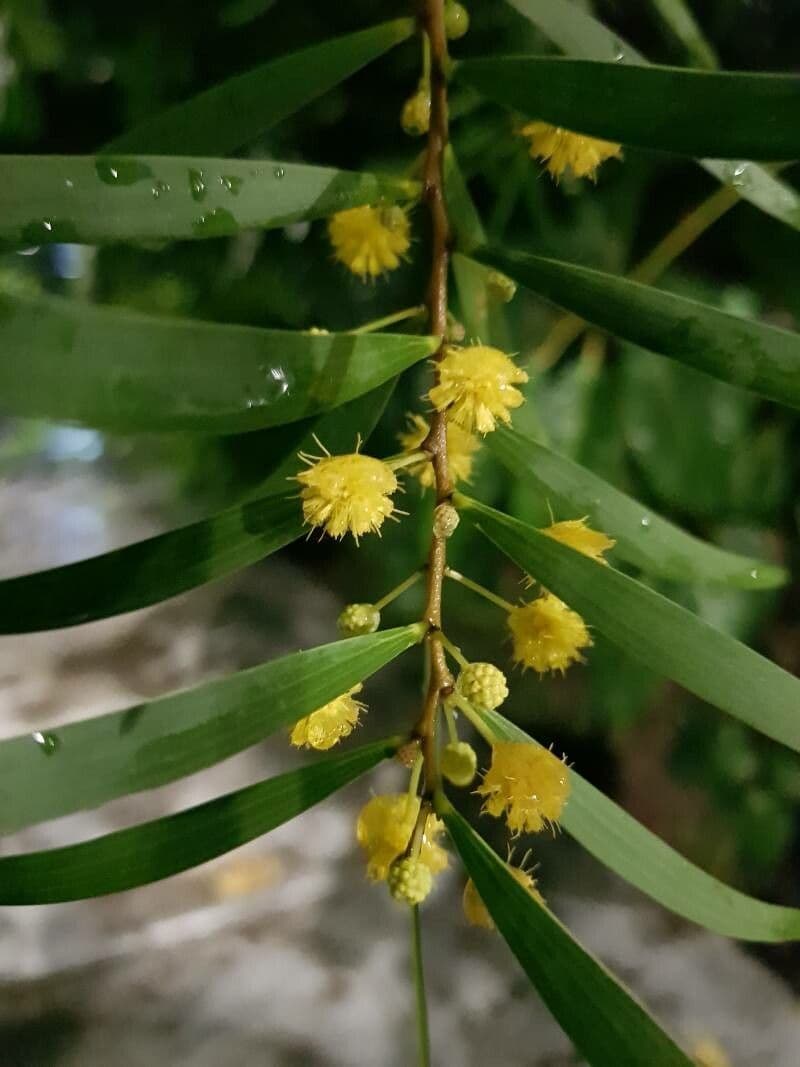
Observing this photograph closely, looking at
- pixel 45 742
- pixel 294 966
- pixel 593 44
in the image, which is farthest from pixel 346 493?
pixel 294 966

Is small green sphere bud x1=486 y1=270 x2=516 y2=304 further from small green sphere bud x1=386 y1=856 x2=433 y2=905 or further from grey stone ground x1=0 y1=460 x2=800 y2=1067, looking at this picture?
grey stone ground x1=0 y1=460 x2=800 y2=1067

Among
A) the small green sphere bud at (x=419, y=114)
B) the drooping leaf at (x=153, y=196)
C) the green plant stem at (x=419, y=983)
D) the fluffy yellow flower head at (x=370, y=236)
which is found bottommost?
the green plant stem at (x=419, y=983)

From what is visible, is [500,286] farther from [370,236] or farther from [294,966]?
[294,966]

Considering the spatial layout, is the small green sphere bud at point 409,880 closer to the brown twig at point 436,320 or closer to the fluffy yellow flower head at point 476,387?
the brown twig at point 436,320

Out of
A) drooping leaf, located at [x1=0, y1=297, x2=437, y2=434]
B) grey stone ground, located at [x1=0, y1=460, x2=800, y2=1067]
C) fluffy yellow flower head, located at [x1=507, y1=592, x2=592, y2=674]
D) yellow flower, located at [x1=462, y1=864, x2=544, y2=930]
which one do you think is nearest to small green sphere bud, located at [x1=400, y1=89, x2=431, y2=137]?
drooping leaf, located at [x1=0, y1=297, x2=437, y2=434]

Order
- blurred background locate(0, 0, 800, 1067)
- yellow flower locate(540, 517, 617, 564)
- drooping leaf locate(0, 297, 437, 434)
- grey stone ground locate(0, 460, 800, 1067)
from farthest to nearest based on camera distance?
grey stone ground locate(0, 460, 800, 1067) < blurred background locate(0, 0, 800, 1067) < yellow flower locate(540, 517, 617, 564) < drooping leaf locate(0, 297, 437, 434)

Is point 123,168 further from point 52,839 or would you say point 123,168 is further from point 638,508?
point 52,839

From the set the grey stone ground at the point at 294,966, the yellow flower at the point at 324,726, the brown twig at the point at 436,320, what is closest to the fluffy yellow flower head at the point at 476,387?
the brown twig at the point at 436,320

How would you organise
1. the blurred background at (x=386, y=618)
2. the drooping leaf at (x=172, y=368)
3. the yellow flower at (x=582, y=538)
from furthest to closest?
the blurred background at (x=386, y=618) → the yellow flower at (x=582, y=538) → the drooping leaf at (x=172, y=368)
